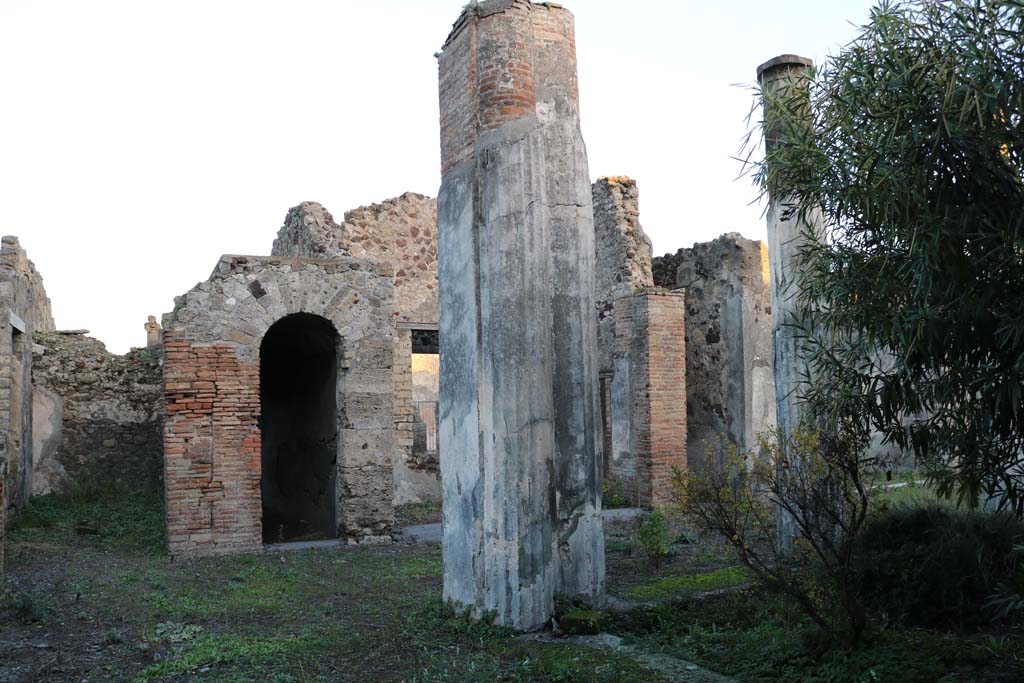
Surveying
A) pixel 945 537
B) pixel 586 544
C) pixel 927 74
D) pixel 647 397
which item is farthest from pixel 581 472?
pixel 647 397

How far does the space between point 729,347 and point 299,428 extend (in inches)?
285

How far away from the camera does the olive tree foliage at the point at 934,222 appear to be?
4.25m

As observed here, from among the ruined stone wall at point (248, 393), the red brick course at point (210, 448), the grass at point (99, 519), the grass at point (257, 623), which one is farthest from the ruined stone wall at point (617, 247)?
the grass at point (99, 519)

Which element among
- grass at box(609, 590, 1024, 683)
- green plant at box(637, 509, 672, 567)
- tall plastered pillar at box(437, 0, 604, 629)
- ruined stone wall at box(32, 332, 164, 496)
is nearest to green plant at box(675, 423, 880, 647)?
grass at box(609, 590, 1024, 683)

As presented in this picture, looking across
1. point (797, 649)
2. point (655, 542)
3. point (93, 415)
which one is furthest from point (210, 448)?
point (797, 649)

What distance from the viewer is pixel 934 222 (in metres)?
4.32

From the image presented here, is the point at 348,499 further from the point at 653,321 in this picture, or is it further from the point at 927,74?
the point at 927,74

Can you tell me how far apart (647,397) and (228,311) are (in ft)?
21.8

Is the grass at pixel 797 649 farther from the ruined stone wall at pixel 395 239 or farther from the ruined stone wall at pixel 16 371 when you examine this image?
the ruined stone wall at pixel 395 239

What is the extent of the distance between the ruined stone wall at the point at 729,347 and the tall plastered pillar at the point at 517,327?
849 cm

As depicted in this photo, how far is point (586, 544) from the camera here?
674 centimetres

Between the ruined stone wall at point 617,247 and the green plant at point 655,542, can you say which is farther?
the ruined stone wall at point 617,247

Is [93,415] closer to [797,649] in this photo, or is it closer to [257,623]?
[257,623]

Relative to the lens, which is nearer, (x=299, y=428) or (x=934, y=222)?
(x=934, y=222)
